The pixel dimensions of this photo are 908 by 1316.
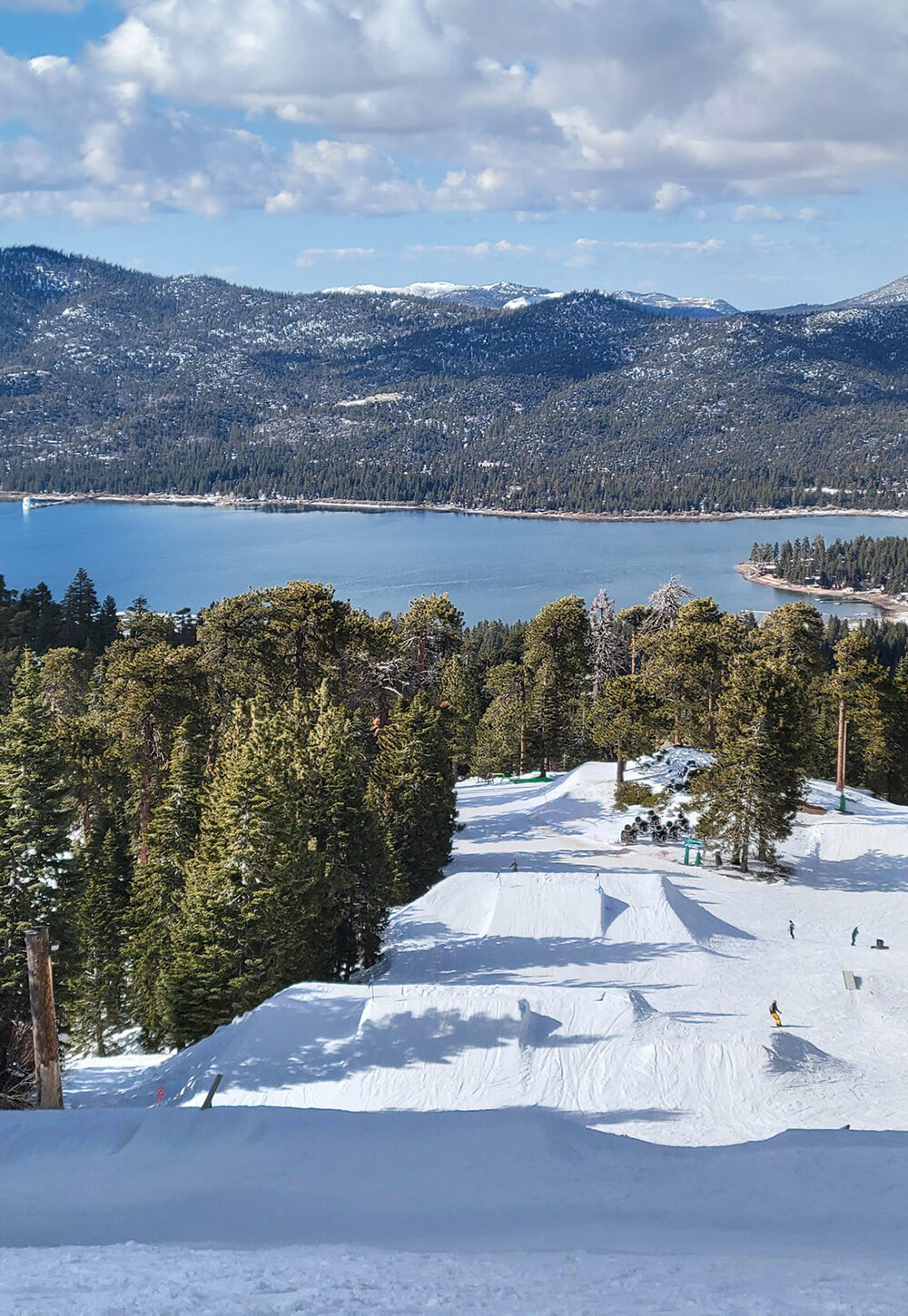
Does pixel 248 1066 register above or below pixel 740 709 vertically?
below

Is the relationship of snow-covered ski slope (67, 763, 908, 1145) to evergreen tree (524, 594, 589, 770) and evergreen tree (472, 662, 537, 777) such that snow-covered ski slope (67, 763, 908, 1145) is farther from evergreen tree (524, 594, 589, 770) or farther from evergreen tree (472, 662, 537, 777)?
evergreen tree (472, 662, 537, 777)

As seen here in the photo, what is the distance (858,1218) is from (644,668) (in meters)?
39.3

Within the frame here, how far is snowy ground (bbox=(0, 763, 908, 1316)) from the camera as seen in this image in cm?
705

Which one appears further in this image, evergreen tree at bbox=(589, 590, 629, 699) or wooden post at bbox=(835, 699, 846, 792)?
evergreen tree at bbox=(589, 590, 629, 699)

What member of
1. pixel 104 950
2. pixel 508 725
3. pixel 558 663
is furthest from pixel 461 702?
pixel 104 950

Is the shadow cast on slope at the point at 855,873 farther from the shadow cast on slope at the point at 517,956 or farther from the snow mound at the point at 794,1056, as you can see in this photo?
the snow mound at the point at 794,1056

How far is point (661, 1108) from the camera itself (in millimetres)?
18078

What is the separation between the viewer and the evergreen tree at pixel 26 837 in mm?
18438

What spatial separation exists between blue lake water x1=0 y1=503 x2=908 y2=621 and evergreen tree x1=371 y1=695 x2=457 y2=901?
85.0 meters

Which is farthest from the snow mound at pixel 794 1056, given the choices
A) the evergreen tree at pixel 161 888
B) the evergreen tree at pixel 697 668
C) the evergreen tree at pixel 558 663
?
the evergreen tree at pixel 558 663

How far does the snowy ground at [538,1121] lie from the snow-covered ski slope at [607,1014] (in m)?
0.07

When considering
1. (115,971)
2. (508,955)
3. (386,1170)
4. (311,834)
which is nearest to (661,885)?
(508,955)

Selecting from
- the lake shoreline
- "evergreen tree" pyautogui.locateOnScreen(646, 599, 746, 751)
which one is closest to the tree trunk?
"evergreen tree" pyautogui.locateOnScreen(646, 599, 746, 751)

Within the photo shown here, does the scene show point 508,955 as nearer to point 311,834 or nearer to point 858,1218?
point 311,834
